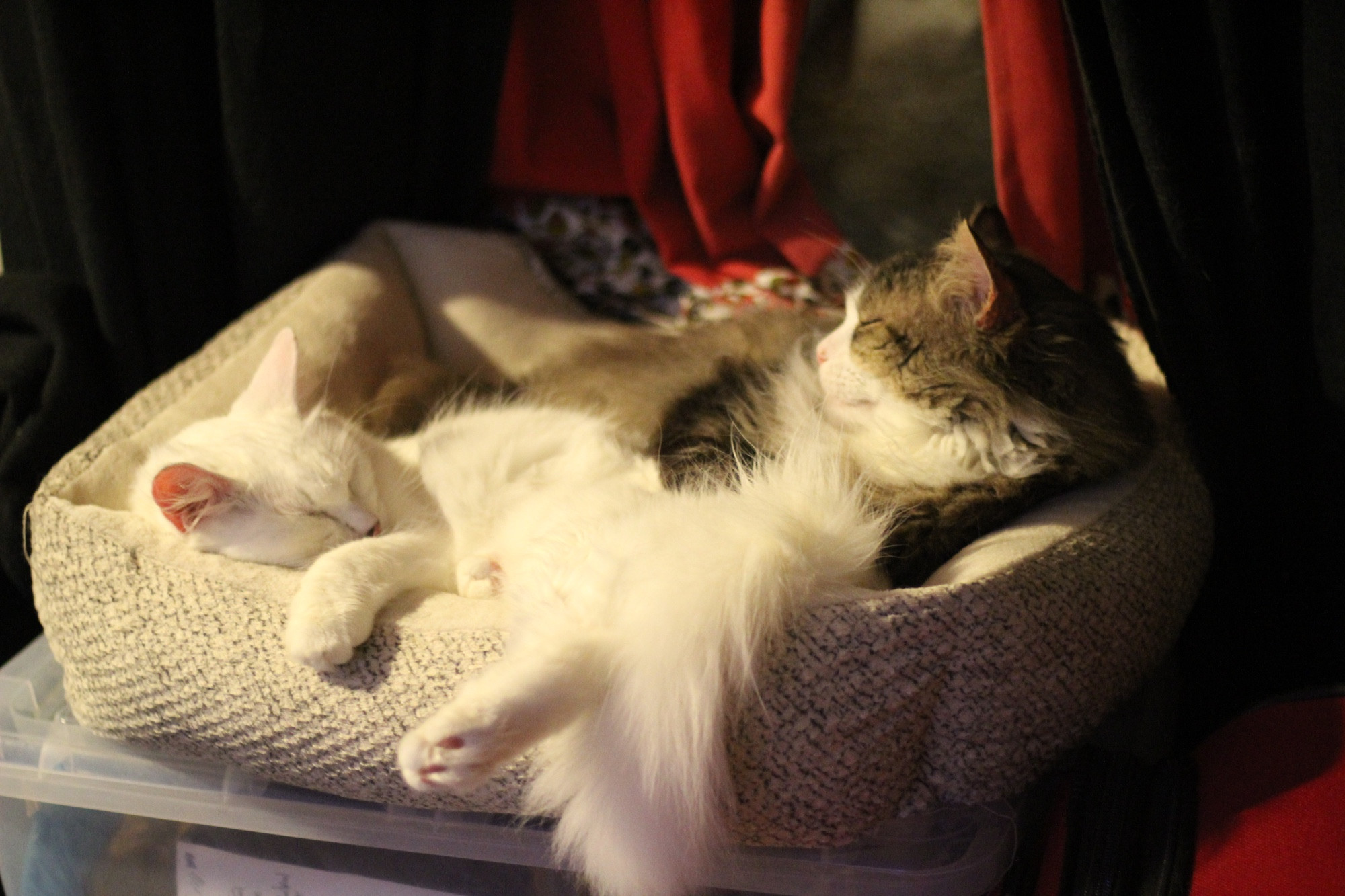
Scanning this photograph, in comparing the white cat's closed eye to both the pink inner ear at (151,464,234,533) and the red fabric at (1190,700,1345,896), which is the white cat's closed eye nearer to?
the pink inner ear at (151,464,234,533)

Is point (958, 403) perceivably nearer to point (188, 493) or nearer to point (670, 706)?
point (670, 706)

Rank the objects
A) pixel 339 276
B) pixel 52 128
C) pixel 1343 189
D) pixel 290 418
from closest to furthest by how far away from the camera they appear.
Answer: pixel 1343 189
pixel 290 418
pixel 52 128
pixel 339 276

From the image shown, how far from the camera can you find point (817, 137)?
1528 mm

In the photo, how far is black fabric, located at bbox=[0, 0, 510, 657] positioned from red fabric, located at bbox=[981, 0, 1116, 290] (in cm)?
81

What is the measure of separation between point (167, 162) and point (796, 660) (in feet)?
4.12

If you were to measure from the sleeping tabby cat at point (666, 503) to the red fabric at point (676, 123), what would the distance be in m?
0.37

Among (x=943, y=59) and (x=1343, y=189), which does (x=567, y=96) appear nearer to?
(x=943, y=59)

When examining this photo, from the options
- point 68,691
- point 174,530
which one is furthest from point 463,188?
point 68,691

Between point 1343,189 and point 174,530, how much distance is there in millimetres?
1236

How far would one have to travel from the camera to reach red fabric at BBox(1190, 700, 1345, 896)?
0.80m

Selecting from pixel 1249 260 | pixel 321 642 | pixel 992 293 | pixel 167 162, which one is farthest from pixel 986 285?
pixel 167 162

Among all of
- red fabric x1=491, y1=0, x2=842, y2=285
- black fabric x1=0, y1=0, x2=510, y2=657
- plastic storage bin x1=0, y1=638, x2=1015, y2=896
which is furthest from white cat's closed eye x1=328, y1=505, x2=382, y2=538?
red fabric x1=491, y1=0, x2=842, y2=285

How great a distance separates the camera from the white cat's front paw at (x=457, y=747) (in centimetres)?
69

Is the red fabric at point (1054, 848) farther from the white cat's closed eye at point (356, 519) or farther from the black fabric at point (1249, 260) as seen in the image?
the white cat's closed eye at point (356, 519)
